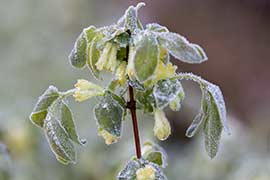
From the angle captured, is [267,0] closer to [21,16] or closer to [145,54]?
[21,16]

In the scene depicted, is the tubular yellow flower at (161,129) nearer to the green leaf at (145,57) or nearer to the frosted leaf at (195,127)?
the frosted leaf at (195,127)

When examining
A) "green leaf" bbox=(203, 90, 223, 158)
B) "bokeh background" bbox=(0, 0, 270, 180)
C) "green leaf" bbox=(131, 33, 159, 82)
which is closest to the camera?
"green leaf" bbox=(131, 33, 159, 82)

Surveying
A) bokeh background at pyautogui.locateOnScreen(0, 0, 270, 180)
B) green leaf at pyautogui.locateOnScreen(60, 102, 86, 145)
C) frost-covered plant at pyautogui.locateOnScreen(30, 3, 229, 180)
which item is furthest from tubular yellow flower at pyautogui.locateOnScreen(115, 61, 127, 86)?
bokeh background at pyautogui.locateOnScreen(0, 0, 270, 180)

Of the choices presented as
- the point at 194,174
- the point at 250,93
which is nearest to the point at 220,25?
the point at 250,93

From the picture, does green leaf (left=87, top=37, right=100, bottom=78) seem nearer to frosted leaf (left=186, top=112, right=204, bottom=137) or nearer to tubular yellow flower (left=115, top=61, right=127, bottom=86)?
tubular yellow flower (left=115, top=61, right=127, bottom=86)

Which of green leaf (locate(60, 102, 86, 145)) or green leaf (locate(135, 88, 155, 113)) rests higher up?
green leaf (locate(135, 88, 155, 113))

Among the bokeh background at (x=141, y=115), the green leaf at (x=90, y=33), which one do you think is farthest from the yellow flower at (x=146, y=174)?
the bokeh background at (x=141, y=115)
